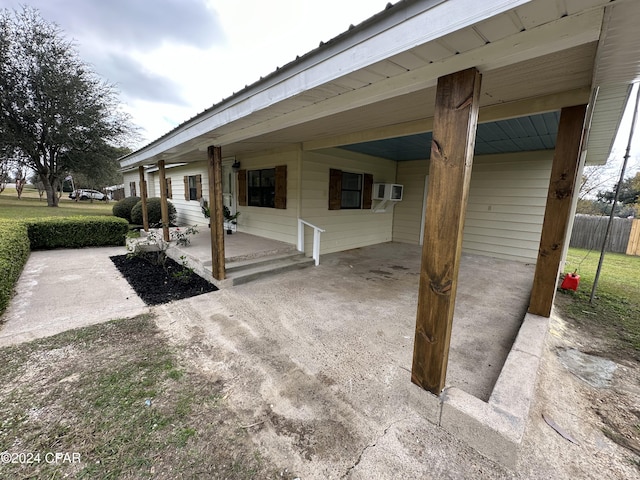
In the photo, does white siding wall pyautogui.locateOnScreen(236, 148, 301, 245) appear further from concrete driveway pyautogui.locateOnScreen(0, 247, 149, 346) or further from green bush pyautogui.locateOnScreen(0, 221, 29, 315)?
green bush pyautogui.locateOnScreen(0, 221, 29, 315)

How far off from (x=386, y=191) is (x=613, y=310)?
15.0ft

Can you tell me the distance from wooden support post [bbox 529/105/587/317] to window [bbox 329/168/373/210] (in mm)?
3928

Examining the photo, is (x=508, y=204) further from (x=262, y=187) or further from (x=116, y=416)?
(x=116, y=416)

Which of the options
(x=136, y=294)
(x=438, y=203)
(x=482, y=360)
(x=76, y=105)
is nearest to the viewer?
(x=438, y=203)

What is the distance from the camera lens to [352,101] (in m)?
2.00

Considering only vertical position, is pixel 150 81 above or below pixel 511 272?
above

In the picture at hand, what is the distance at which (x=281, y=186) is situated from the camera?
5.71 m

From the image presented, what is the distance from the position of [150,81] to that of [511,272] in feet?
52.0

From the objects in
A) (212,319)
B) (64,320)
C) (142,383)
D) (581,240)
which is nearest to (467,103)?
(142,383)

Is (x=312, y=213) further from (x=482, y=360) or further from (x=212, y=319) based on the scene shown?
(x=482, y=360)

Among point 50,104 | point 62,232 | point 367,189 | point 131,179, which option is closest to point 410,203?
Result: point 367,189

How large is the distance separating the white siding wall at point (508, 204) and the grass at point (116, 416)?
674cm

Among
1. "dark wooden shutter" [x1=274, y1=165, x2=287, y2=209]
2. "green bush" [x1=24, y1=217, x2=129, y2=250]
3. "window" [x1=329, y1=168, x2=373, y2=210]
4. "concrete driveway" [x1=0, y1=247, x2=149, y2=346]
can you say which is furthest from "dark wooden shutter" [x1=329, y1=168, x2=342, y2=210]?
"green bush" [x1=24, y1=217, x2=129, y2=250]

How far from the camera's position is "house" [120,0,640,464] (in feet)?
3.97
